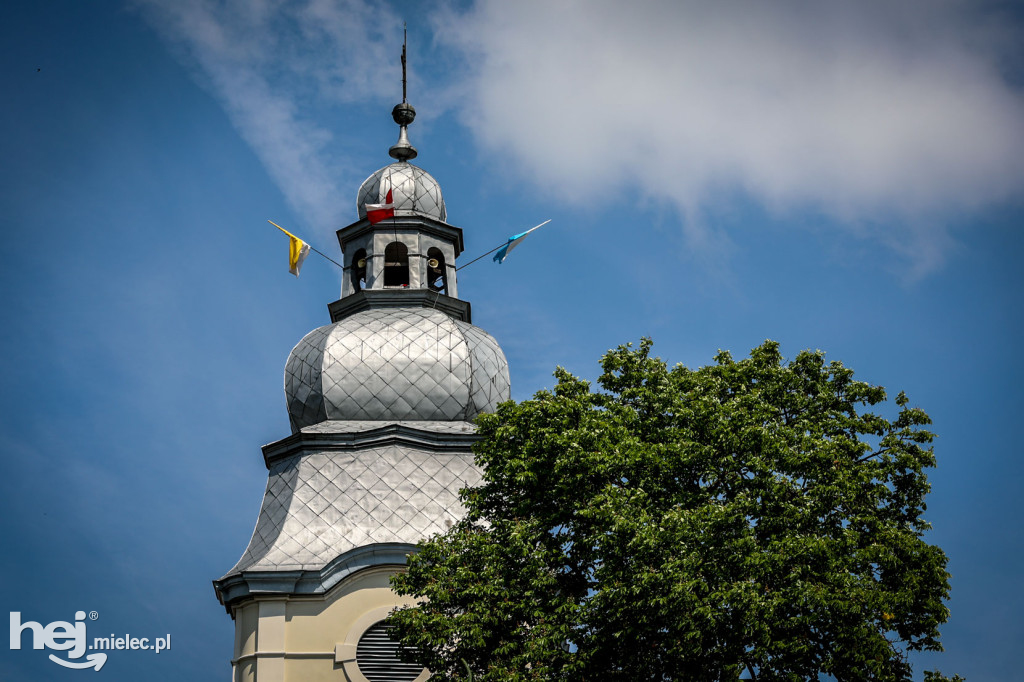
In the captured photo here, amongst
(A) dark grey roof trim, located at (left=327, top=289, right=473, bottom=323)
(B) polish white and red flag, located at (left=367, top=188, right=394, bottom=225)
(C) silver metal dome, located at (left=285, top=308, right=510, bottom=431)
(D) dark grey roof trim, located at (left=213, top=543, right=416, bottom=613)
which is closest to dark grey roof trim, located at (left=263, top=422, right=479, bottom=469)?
(C) silver metal dome, located at (left=285, top=308, right=510, bottom=431)

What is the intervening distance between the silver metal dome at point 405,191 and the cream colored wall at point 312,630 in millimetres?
12643

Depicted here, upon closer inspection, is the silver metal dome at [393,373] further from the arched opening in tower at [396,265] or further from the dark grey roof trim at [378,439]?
the arched opening in tower at [396,265]

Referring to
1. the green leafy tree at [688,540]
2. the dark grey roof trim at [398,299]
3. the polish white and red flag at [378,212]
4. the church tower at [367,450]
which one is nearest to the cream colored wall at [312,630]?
the church tower at [367,450]

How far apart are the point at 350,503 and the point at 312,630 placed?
333 centimetres

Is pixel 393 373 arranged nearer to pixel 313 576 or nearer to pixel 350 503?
pixel 350 503

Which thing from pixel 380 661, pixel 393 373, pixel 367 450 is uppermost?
pixel 393 373

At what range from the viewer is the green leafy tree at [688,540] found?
88.0 feet

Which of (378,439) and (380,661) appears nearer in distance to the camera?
(380,661)

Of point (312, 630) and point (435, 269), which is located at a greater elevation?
point (435, 269)

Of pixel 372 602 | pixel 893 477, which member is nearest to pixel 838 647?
pixel 893 477

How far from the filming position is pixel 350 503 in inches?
1416

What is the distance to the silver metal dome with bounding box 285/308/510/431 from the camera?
1513 inches

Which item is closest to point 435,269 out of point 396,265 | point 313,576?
point 396,265

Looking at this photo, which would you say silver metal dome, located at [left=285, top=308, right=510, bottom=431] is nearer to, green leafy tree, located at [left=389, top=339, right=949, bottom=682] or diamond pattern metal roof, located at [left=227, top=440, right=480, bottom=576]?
diamond pattern metal roof, located at [left=227, top=440, right=480, bottom=576]
